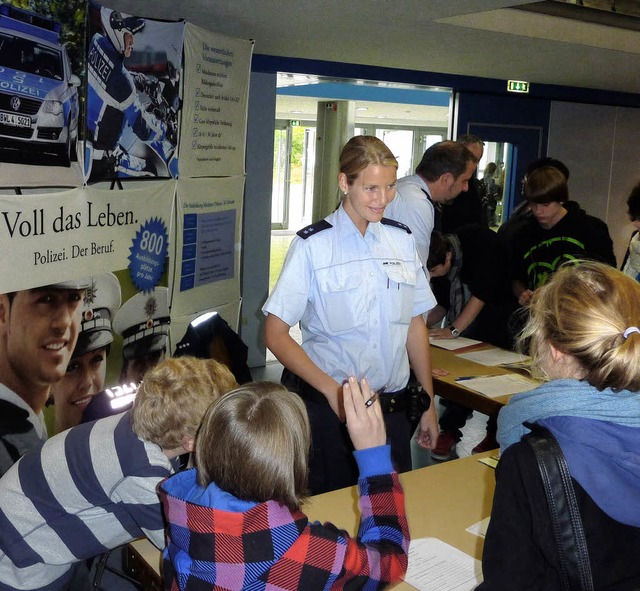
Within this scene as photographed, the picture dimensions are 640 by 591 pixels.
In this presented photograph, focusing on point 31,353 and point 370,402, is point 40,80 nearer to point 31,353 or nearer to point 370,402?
point 31,353

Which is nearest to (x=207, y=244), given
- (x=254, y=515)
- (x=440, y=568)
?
(x=440, y=568)

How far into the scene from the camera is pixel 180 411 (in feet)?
6.12

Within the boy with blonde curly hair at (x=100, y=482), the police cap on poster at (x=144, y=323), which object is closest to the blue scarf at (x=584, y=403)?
the boy with blonde curly hair at (x=100, y=482)

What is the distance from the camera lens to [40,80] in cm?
288

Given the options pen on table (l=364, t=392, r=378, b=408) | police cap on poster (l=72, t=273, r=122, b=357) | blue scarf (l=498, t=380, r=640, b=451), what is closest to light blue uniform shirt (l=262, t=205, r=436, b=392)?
pen on table (l=364, t=392, r=378, b=408)

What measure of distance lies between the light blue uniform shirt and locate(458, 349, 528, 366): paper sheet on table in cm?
106

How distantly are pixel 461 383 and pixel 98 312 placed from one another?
1.71 m

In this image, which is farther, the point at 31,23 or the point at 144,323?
the point at 144,323

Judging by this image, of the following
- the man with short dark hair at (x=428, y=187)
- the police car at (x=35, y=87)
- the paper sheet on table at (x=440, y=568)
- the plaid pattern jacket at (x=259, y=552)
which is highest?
the police car at (x=35, y=87)

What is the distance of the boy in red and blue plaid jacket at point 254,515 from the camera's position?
131 centimetres

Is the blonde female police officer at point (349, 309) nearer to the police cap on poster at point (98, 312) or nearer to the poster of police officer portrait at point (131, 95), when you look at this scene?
the police cap on poster at point (98, 312)

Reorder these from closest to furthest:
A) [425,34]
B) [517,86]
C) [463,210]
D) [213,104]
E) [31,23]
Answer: [31,23] → [213,104] → [425,34] → [463,210] → [517,86]

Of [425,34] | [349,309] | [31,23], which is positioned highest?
[425,34]

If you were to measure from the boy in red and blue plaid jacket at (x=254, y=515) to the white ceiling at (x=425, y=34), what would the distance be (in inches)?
119
